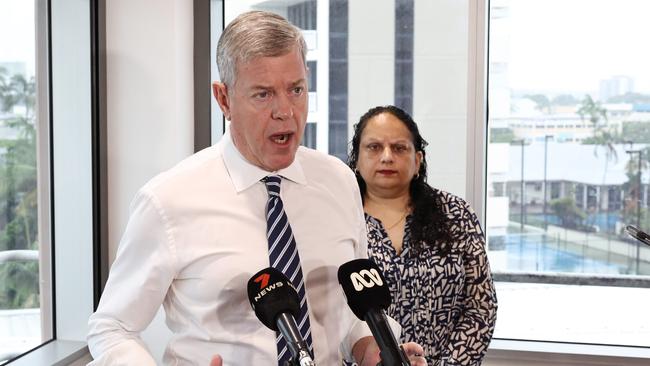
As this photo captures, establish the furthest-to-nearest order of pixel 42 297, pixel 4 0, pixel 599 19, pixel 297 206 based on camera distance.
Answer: pixel 599 19
pixel 42 297
pixel 4 0
pixel 297 206

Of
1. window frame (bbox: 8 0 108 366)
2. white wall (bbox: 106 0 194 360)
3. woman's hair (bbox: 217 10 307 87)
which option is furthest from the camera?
white wall (bbox: 106 0 194 360)

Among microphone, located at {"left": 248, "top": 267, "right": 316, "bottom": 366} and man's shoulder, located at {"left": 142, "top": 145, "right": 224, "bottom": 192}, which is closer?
microphone, located at {"left": 248, "top": 267, "right": 316, "bottom": 366}

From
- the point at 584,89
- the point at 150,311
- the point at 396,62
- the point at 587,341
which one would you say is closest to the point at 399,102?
the point at 396,62

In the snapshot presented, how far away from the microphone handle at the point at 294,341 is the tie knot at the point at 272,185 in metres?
0.39

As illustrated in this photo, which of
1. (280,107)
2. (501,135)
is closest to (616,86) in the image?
(501,135)

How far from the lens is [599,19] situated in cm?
322

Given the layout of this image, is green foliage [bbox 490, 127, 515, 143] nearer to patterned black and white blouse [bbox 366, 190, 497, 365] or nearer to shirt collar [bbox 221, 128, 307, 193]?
patterned black and white blouse [bbox 366, 190, 497, 365]

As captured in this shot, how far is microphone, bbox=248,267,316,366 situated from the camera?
120 cm

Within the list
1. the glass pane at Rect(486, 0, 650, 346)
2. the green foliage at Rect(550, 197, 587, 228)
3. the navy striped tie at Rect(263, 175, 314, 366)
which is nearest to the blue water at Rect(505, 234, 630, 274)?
the glass pane at Rect(486, 0, 650, 346)

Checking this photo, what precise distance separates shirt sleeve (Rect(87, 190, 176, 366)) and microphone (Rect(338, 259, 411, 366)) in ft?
1.15

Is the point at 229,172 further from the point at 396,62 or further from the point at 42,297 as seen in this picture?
the point at 396,62

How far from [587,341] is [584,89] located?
1.06m

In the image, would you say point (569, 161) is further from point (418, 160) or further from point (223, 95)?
point (223, 95)

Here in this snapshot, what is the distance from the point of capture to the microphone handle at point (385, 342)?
1.16m
